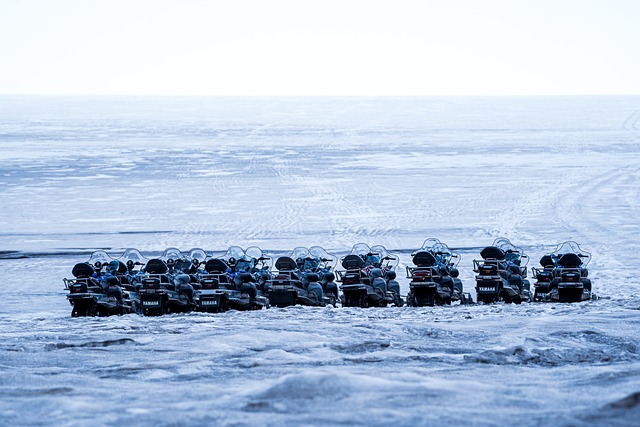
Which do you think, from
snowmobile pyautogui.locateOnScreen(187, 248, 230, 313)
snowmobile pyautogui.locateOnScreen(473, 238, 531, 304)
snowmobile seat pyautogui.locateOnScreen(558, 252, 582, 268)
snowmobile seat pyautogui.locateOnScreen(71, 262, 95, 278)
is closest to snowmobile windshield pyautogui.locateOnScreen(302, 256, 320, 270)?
snowmobile pyautogui.locateOnScreen(187, 248, 230, 313)

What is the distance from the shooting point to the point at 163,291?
20.7 m

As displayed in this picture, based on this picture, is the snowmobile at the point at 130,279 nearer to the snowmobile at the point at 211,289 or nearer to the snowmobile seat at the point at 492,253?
the snowmobile at the point at 211,289

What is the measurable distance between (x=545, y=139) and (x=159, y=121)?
56.6 m

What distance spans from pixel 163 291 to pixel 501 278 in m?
6.71

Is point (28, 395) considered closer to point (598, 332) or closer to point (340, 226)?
point (598, 332)

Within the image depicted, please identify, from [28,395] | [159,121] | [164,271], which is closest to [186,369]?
[28,395]

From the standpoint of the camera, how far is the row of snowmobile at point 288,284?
2077cm

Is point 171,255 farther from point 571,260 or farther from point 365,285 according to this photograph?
point 571,260

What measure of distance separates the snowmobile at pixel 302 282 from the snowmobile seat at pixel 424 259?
5.90 ft

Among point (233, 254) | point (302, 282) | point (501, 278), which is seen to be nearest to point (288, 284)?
point (302, 282)

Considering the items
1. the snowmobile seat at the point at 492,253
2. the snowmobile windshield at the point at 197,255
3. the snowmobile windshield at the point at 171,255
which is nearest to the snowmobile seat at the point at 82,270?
the snowmobile windshield at the point at 171,255

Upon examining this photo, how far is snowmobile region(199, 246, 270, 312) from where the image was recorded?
2091 centimetres

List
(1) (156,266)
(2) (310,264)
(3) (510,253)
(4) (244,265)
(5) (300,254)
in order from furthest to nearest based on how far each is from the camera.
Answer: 1. (3) (510,253)
2. (5) (300,254)
3. (2) (310,264)
4. (4) (244,265)
5. (1) (156,266)

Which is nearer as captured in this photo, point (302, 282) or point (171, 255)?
point (302, 282)
